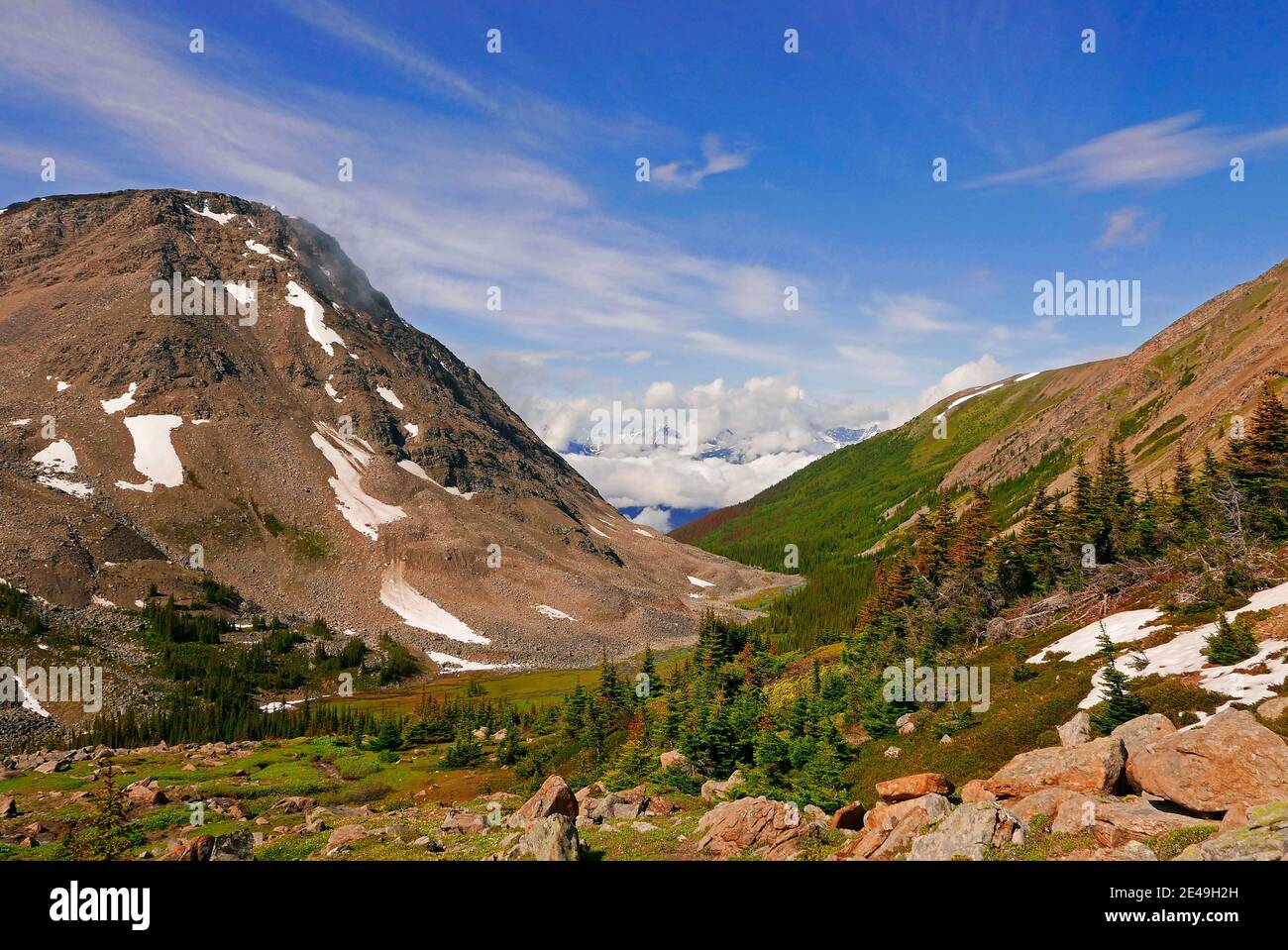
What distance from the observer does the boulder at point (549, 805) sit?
36969 mm

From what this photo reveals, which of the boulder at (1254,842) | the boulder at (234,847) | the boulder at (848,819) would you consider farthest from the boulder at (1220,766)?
the boulder at (234,847)

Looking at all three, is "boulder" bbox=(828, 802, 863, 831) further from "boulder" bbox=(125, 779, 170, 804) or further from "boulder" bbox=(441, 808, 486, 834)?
"boulder" bbox=(125, 779, 170, 804)

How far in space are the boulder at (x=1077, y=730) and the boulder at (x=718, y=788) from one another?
17.5 metres

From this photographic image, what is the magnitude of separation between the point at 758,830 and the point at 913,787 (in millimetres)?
7852

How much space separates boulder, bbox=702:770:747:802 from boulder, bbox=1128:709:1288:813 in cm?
2297

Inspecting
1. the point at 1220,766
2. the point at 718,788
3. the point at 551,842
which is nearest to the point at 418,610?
the point at 718,788

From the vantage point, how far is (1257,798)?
63.5 feet

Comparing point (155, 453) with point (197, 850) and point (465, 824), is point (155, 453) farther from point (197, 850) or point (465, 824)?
point (197, 850)

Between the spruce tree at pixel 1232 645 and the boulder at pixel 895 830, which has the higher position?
the spruce tree at pixel 1232 645

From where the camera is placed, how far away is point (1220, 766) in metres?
20.6
